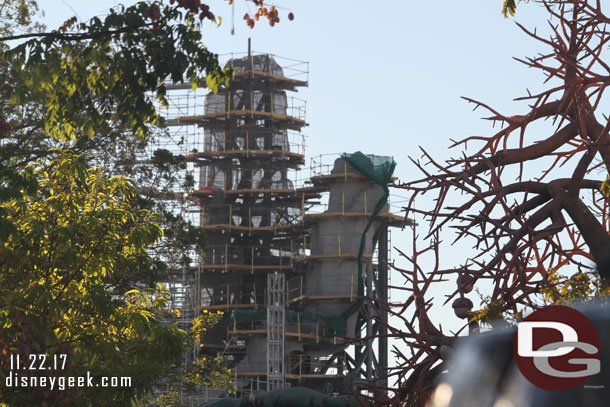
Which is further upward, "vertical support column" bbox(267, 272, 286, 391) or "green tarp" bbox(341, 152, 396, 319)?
"green tarp" bbox(341, 152, 396, 319)

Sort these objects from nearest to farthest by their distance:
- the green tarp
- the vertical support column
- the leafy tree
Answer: the leafy tree < the vertical support column < the green tarp

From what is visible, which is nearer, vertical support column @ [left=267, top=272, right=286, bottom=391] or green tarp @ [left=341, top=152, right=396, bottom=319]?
vertical support column @ [left=267, top=272, right=286, bottom=391]

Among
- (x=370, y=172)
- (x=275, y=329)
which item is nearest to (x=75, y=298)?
(x=275, y=329)

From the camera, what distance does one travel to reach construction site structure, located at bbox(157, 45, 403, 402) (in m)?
63.0

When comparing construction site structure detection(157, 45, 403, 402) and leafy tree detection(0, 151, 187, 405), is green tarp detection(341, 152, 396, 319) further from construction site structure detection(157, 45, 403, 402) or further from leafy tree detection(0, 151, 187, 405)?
leafy tree detection(0, 151, 187, 405)

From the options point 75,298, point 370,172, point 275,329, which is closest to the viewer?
point 75,298

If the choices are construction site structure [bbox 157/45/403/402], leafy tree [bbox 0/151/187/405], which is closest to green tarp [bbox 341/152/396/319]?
construction site structure [bbox 157/45/403/402]

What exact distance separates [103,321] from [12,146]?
12046mm

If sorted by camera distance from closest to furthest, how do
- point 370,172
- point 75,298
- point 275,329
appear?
point 75,298
point 275,329
point 370,172

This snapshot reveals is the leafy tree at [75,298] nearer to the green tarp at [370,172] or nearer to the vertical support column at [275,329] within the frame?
the vertical support column at [275,329]

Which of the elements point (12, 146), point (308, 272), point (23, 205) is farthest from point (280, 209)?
point (23, 205)

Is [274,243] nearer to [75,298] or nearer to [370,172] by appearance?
[370,172]

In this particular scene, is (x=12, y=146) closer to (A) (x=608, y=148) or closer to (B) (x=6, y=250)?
(B) (x=6, y=250)

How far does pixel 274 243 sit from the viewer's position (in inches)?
2864
